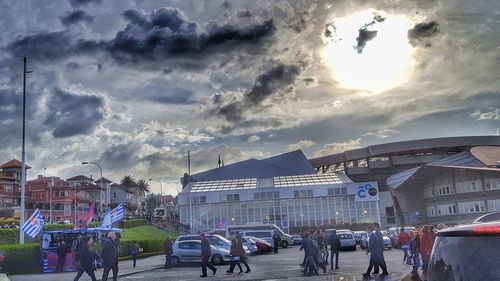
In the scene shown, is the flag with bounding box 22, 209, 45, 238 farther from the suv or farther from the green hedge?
the green hedge

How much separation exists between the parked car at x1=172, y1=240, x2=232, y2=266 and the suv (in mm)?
Result: 24798

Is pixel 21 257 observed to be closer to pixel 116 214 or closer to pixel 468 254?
pixel 116 214

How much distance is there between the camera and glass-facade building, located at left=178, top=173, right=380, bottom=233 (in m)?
70.1

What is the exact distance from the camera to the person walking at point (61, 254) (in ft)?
89.9

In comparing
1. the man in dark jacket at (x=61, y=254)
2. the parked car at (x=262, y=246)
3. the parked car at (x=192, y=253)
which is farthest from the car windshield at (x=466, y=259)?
the parked car at (x=262, y=246)

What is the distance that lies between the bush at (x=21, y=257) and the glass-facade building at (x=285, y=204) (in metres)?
41.5

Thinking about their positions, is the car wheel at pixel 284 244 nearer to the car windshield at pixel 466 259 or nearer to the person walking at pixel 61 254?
the person walking at pixel 61 254

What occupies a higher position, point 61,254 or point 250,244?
point 61,254

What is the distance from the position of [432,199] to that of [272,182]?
26.1 metres

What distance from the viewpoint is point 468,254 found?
4.11 meters

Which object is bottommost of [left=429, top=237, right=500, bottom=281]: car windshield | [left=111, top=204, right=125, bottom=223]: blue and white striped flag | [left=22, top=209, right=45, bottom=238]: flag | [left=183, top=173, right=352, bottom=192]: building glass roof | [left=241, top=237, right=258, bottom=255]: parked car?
[left=241, top=237, right=258, bottom=255]: parked car

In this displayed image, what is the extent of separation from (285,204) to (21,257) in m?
47.7

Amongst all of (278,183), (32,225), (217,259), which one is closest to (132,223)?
(278,183)

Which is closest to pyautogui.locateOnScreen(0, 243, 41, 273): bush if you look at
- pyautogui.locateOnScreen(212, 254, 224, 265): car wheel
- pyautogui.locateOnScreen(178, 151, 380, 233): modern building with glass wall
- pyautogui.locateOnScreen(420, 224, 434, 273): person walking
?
pyautogui.locateOnScreen(212, 254, 224, 265): car wheel
